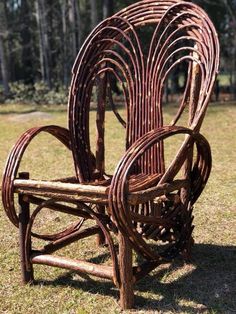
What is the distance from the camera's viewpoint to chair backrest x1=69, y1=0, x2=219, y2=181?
10.2 ft

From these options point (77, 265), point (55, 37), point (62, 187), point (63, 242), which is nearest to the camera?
point (62, 187)

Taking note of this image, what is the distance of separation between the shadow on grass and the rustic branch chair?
0.12m

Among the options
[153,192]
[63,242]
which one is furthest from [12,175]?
[153,192]

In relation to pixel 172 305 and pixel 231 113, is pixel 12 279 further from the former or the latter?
pixel 231 113

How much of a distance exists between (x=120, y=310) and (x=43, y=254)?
0.59 m

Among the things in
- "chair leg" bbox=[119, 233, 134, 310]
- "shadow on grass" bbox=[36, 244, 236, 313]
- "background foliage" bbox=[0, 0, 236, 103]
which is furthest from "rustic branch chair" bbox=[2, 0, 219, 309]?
"background foliage" bbox=[0, 0, 236, 103]

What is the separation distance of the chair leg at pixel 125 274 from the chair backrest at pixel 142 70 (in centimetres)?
75

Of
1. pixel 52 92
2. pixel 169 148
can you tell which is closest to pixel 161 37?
pixel 169 148

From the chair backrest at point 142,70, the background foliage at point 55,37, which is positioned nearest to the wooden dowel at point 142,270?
the chair backrest at point 142,70

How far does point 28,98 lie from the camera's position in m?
16.3

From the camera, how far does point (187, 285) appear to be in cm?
292

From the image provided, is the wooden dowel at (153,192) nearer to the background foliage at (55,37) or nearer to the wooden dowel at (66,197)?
the wooden dowel at (66,197)

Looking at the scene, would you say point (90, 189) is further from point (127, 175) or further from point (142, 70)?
point (142, 70)

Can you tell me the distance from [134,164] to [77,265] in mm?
616
